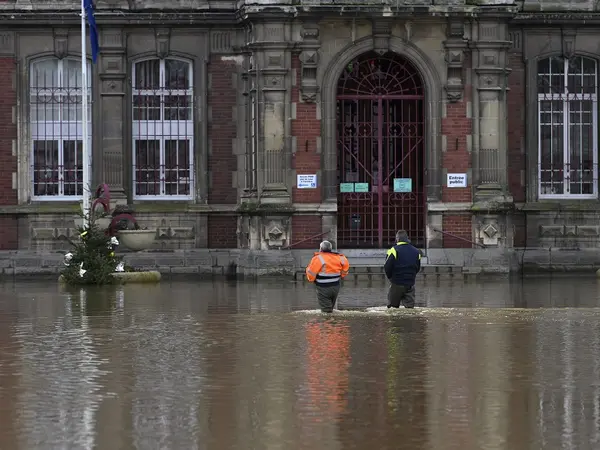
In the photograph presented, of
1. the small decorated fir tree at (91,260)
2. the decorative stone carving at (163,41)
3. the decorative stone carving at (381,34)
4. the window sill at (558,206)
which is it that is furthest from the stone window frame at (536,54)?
the small decorated fir tree at (91,260)

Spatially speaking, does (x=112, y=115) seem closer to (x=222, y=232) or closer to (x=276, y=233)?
(x=222, y=232)

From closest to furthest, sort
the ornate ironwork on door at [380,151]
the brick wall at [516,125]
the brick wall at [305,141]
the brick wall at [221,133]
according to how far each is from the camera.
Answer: the brick wall at [305,141] < the ornate ironwork on door at [380,151] < the brick wall at [221,133] < the brick wall at [516,125]

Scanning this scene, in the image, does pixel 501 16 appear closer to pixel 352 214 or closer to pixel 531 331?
pixel 352 214

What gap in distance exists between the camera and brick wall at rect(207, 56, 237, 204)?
36750 millimetres

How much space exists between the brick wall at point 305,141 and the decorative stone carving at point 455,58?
298cm

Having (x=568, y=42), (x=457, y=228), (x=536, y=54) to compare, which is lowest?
(x=457, y=228)

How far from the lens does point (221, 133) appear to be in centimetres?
3684

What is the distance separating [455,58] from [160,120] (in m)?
6.88

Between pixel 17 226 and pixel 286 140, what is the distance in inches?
256

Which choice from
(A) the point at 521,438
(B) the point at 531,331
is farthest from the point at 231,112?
(A) the point at 521,438

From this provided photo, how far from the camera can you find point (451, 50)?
116 ft

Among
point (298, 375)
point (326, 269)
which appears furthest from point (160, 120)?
point (298, 375)

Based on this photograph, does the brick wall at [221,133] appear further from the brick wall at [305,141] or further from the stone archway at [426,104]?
the stone archway at [426,104]

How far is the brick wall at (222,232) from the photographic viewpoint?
3659cm
